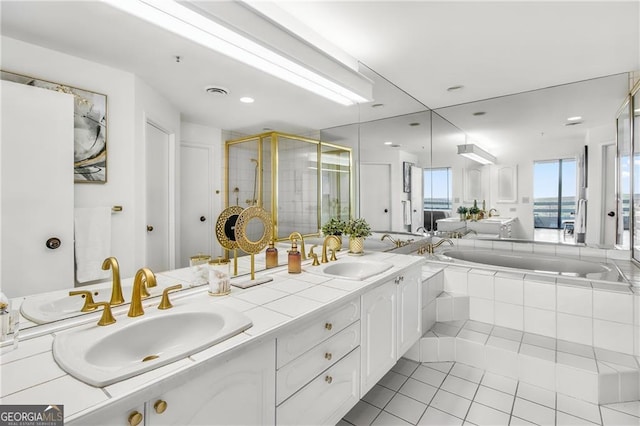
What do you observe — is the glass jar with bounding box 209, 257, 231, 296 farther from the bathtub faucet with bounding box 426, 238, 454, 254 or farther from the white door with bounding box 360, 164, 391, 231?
the bathtub faucet with bounding box 426, 238, 454, 254

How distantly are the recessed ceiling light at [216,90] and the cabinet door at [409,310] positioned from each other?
4.89ft

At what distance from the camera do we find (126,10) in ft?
3.54

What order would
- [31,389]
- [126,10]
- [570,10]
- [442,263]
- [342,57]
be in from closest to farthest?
[31,389] → [126,10] → [570,10] → [342,57] → [442,263]

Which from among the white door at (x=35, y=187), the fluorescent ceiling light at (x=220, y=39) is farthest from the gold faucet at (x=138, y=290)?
the fluorescent ceiling light at (x=220, y=39)

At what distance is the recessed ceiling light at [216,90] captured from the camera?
1.36 m

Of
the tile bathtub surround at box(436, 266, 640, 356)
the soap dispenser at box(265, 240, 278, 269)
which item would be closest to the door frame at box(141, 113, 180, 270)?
the soap dispenser at box(265, 240, 278, 269)

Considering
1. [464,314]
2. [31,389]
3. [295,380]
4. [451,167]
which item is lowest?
[464,314]

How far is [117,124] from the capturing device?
1042 millimetres

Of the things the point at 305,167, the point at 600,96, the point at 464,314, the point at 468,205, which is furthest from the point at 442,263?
the point at 600,96

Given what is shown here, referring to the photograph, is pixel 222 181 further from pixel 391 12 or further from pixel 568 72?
pixel 568 72

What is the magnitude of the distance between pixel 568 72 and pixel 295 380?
10.5ft

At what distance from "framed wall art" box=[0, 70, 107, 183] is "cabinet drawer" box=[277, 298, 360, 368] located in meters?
0.85

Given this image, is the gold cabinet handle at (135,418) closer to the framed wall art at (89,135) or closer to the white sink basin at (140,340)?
the white sink basin at (140,340)

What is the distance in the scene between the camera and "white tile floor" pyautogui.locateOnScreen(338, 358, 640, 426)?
169 cm
